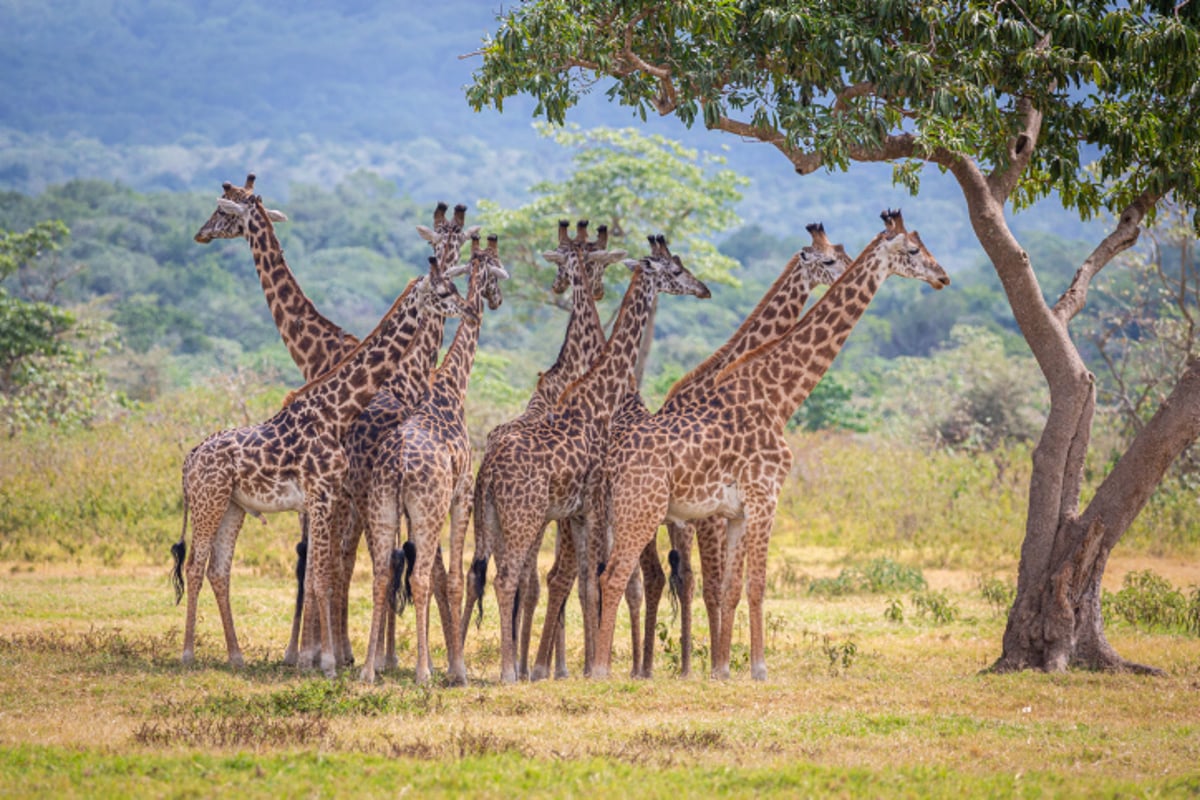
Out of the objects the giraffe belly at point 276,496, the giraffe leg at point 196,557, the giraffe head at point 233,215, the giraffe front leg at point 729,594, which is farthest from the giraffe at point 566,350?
the giraffe head at point 233,215

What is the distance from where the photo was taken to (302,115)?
118 metres

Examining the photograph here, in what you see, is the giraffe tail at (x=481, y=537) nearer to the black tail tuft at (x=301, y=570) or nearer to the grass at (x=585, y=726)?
the grass at (x=585, y=726)

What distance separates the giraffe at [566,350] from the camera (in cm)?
1043

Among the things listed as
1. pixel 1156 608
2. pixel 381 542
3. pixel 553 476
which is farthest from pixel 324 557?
pixel 1156 608

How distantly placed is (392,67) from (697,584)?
115611 mm

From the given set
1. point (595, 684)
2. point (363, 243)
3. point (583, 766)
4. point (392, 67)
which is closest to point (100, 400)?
point (595, 684)

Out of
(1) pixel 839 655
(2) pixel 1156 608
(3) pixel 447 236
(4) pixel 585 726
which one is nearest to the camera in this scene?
(4) pixel 585 726

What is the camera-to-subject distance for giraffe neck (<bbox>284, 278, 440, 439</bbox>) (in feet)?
33.9

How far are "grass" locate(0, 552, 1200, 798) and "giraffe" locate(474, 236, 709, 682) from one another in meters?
0.83

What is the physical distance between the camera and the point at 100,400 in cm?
2617

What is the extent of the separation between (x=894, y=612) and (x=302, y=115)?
11151 centimetres

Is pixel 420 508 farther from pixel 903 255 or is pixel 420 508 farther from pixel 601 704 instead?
pixel 903 255

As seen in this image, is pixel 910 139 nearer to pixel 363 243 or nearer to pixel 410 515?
pixel 410 515

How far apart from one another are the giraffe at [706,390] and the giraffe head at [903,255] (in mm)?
398
